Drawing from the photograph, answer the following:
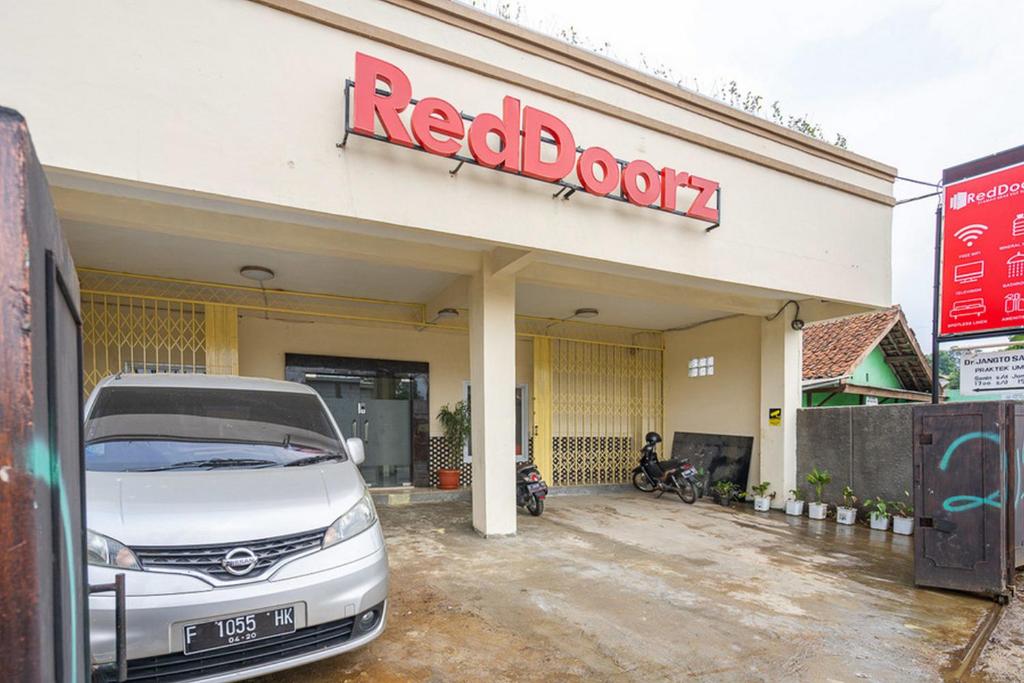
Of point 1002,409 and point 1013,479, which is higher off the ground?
point 1002,409

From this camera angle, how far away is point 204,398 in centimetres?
330

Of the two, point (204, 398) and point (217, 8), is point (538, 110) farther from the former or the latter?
point (204, 398)

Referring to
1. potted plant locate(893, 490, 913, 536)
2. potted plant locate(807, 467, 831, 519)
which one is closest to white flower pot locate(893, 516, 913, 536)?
potted plant locate(893, 490, 913, 536)

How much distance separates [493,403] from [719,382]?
15.8ft

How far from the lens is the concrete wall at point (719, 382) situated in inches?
318

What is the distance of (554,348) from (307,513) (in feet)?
21.5

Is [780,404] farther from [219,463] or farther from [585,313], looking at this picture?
[219,463]

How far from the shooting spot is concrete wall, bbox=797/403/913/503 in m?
6.28

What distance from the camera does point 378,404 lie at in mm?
7801

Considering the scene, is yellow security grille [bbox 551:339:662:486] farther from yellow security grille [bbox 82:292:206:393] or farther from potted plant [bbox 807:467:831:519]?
yellow security grille [bbox 82:292:206:393]

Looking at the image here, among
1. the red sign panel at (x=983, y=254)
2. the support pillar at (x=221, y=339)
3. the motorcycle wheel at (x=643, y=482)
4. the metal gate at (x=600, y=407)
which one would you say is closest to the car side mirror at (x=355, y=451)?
the support pillar at (x=221, y=339)

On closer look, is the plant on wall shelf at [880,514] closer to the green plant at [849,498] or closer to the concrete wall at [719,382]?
the green plant at [849,498]

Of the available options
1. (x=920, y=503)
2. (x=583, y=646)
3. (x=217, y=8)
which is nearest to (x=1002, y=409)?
(x=920, y=503)

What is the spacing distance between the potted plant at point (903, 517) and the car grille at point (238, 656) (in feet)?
20.5
